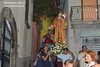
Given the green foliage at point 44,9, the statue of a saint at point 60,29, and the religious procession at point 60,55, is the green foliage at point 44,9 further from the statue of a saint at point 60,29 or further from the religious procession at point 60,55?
the statue of a saint at point 60,29

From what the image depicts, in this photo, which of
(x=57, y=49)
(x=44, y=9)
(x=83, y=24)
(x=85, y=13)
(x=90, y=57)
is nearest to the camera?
(x=90, y=57)

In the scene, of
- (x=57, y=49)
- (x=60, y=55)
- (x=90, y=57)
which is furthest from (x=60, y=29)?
(x=90, y=57)

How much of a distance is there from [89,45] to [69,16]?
79.5 inches

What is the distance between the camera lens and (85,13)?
2017cm

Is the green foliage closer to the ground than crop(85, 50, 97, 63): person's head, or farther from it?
farther from it

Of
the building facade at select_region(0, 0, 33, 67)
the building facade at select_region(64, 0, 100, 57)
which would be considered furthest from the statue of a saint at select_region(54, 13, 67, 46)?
the building facade at select_region(0, 0, 33, 67)

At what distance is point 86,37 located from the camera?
66.1 ft

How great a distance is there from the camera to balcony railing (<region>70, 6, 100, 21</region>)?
19853 mm

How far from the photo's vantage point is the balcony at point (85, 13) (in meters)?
19.8

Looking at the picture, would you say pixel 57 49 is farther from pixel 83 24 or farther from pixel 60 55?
pixel 83 24

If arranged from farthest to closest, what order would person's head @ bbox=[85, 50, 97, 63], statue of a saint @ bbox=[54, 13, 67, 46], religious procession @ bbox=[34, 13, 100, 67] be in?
statue of a saint @ bbox=[54, 13, 67, 46] < religious procession @ bbox=[34, 13, 100, 67] < person's head @ bbox=[85, 50, 97, 63]

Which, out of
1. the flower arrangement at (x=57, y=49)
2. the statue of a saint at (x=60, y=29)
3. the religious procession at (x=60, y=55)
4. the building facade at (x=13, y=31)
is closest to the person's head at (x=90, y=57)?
the religious procession at (x=60, y=55)

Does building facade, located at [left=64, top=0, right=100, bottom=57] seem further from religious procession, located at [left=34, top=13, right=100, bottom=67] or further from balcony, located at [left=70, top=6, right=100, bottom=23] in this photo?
religious procession, located at [left=34, top=13, right=100, bottom=67]

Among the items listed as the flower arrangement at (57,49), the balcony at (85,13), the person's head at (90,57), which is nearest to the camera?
the person's head at (90,57)
